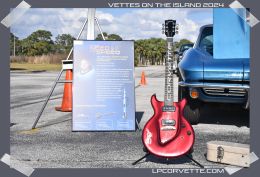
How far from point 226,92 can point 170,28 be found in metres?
2.05

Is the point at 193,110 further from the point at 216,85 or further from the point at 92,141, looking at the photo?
the point at 92,141

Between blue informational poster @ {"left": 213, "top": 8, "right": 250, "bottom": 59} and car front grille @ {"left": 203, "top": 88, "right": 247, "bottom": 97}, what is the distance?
20.9 inches

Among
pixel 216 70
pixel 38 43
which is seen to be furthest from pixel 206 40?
pixel 38 43

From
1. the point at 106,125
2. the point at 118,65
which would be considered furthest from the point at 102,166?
the point at 118,65

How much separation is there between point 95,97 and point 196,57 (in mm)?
1801

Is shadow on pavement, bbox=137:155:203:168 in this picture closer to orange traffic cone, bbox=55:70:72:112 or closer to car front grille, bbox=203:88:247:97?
car front grille, bbox=203:88:247:97

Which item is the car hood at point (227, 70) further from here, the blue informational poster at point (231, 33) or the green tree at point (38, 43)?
the green tree at point (38, 43)

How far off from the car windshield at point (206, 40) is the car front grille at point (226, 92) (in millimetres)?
923

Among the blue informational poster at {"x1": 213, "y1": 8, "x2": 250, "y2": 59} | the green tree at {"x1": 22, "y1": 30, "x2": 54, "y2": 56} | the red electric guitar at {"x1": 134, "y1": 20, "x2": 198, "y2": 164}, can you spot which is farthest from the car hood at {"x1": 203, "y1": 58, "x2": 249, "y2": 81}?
the green tree at {"x1": 22, "y1": 30, "x2": 54, "y2": 56}

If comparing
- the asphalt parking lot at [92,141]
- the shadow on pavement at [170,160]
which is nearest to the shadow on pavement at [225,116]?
the asphalt parking lot at [92,141]

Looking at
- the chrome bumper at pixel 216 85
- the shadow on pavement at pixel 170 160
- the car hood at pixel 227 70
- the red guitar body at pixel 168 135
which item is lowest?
the shadow on pavement at pixel 170 160

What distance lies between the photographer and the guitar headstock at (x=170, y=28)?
15.8 feet

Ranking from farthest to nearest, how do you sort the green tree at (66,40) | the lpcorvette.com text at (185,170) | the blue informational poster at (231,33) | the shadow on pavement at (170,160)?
1. the green tree at (66,40)
2. the blue informational poster at (231,33)
3. the shadow on pavement at (170,160)
4. the lpcorvette.com text at (185,170)

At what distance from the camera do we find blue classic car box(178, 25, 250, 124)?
6.32 m
